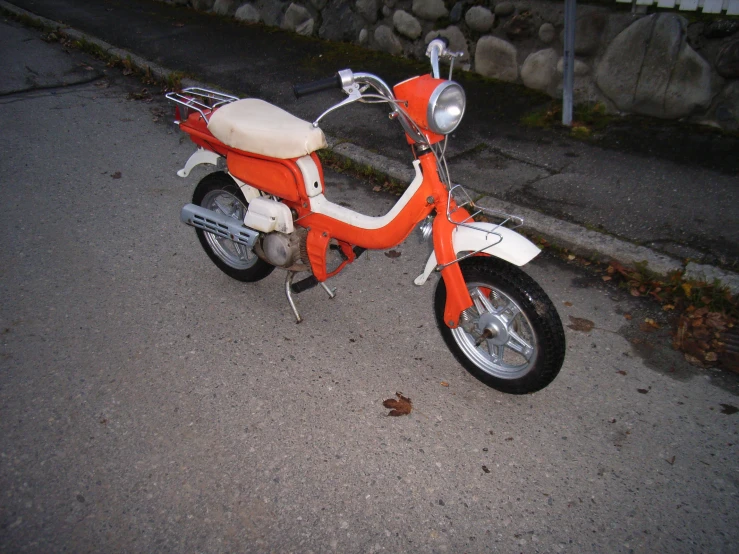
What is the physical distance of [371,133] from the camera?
5219 mm

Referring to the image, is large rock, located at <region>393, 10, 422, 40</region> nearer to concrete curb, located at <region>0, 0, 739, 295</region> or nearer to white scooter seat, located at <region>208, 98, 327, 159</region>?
concrete curb, located at <region>0, 0, 739, 295</region>

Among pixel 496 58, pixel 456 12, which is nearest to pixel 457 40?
pixel 456 12

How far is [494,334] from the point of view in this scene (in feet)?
8.80

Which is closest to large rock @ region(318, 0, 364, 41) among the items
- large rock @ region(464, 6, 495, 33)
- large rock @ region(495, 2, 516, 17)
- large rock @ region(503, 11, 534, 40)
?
large rock @ region(464, 6, 495, 33)

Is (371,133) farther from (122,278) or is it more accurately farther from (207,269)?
(122,278)

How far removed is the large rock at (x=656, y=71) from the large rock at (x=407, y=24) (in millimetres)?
2090

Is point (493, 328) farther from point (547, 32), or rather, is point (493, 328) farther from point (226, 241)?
point (547, 32)

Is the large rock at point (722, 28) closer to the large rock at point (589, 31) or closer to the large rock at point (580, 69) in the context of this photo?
the large rock at point (589, 31)

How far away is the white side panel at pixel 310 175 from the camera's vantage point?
2.87m

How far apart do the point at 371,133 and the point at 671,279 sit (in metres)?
2.91

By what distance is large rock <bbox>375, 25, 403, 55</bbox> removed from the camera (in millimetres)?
6367

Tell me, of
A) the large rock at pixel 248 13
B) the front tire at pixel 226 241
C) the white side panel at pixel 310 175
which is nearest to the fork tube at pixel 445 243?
the white side panel at pixel 310 175

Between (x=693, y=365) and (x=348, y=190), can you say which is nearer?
(x=693, y=365)

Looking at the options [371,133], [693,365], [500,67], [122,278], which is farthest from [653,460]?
[500,67]
